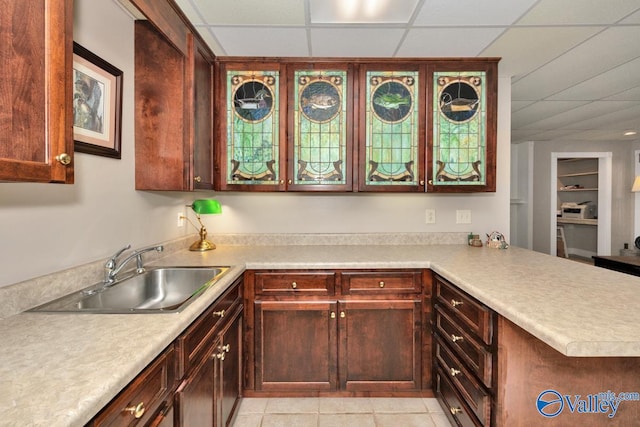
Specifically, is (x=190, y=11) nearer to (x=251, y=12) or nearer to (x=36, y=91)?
(x=251, y=12)

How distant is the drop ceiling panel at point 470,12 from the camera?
5.26 ft

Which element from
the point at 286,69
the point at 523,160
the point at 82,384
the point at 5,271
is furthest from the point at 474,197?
the point at 523,160

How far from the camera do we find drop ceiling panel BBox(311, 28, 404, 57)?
186cm

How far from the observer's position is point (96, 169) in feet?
4.85

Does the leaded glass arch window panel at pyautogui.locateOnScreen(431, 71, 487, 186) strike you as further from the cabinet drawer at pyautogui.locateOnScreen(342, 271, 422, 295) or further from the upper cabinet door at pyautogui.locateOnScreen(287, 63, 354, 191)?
the cabinet drawer at pyautogui.locateOnScreen(342, 271, 422, 295)

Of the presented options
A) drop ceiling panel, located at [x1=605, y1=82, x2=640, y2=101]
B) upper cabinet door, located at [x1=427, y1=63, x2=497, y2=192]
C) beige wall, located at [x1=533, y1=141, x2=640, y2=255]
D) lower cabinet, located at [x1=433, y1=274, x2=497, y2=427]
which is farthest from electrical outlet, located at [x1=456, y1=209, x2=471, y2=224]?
beige wall, located at [x1=533, y1=141, x2=640, y2=255]

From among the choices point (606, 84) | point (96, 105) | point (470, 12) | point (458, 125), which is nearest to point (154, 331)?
point (96, 105)

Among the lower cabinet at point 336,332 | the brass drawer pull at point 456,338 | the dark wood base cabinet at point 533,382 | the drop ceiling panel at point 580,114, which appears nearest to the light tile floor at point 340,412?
the lower cabinet at point 336,332

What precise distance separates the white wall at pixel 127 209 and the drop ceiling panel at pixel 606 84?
828 mm

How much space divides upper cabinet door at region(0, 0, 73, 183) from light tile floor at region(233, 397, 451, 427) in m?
1.67

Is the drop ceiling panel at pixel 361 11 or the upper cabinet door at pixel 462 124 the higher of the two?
the drop ceiling panel at pixel 361 11

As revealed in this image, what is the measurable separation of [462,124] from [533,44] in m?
0.62

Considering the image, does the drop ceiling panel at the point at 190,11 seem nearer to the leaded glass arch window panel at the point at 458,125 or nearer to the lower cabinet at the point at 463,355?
the leaded glass arch window panel at the point at 458,125

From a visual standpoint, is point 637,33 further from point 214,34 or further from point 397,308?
point 214,34
